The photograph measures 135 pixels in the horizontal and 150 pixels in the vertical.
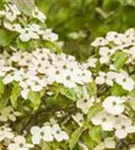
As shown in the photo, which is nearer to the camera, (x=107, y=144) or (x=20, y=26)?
(x=107, y=144)

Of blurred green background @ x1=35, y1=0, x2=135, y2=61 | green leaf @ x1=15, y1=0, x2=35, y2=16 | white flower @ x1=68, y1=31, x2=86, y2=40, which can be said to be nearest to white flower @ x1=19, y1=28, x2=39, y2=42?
green leaf @ x1=15, y1=0, x2=35, y2=16

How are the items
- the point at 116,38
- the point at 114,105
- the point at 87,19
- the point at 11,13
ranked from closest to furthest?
the point at 114,105 → the point at 11,13 → the point at 116,38 → the point at 87,19

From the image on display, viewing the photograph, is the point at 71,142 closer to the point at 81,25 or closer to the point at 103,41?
the point at 103,41

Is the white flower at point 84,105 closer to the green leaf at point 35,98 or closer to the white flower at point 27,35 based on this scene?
the green leaf at point 35,98

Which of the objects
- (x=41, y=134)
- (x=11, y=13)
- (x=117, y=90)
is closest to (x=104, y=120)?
(x=117, y=90)

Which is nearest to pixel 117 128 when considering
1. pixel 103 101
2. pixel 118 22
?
pixel 103 101

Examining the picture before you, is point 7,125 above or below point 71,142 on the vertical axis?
above

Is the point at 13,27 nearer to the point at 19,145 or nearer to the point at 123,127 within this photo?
the point at 19,145
